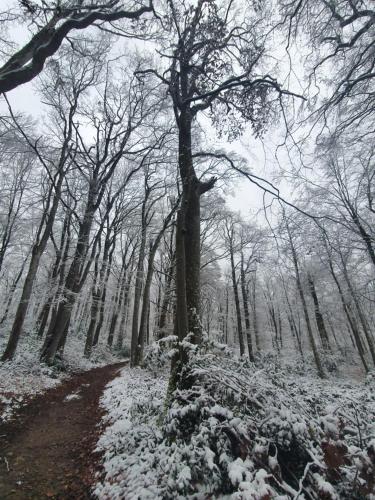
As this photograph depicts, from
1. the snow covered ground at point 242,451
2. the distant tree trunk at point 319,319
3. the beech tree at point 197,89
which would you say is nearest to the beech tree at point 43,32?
the beech tree at point 197,89

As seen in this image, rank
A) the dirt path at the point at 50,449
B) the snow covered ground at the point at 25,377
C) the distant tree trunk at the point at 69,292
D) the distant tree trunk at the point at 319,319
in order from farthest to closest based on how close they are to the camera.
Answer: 1. the distant tree trunk at the point at 319,319
2. the distant tree trunk at the point at 69,292
3. the snow covered ground at the point at 25,377
4. the dirt path at the point at 50,449

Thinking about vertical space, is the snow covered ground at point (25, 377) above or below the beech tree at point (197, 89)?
below

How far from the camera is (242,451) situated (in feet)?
7.71

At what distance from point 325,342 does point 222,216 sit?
37.9 ft

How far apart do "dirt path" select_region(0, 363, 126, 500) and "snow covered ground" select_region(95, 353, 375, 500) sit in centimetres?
45

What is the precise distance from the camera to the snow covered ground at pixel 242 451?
6.77 ft

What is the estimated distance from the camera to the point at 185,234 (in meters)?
4.93

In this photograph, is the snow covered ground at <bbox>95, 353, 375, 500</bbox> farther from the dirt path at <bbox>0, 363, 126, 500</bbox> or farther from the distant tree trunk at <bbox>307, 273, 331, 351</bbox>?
the distant tree trunk at <bbox>307, 273, 331, 351</bbox>

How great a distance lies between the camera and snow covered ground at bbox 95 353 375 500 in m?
2.06

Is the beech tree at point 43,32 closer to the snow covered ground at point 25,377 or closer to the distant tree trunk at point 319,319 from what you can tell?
the snow covered ground at point 25,377

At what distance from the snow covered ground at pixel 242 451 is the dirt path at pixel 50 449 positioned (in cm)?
45

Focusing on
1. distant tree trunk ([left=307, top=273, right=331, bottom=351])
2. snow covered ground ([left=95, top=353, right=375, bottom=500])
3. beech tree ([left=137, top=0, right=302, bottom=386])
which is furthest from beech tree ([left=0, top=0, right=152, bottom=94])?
distant tree trunk ([left=307, top=273, right=331, bottom=351])

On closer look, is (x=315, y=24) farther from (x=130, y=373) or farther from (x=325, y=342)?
(x=325, y=342)

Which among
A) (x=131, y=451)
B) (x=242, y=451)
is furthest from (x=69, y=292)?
(x=242, y=451)
